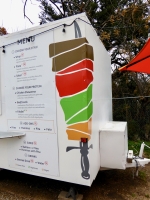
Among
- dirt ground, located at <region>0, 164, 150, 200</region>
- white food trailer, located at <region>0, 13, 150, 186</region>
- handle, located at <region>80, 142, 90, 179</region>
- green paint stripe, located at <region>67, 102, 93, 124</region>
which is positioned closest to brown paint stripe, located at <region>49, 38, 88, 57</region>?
white food trailer, located at <region>0, 13, 150, 186</region>

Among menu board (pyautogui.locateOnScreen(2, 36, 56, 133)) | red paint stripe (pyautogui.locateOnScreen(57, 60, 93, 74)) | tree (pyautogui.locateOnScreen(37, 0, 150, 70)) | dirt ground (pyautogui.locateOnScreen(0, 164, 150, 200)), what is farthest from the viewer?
tree (pyautogui.locateOnScreen(37, 0, 150, 70))

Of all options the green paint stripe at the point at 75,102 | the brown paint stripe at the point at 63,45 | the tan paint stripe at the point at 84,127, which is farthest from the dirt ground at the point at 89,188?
the brown paint stripe at the point at 63,45

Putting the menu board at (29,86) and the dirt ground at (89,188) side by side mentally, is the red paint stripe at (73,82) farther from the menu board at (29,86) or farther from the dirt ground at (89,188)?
the dirt ground at (89,188)

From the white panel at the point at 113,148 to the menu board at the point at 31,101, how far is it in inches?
28.4

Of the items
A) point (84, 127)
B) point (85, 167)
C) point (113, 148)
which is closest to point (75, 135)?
point (84, 127)

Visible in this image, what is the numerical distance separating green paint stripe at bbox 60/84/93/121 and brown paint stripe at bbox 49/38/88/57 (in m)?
0.56

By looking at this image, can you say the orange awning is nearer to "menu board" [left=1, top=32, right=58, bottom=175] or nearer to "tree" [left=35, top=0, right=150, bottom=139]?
"menu board" [left=1, top=32, right=58, bottom=175]

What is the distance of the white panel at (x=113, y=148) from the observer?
93.3 inches

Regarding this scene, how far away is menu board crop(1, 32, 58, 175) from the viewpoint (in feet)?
7.36

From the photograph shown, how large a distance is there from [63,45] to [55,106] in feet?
2.63

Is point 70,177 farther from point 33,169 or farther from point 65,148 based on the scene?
point 33,169

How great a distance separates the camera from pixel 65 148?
218 cm

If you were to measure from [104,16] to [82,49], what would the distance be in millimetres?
5634

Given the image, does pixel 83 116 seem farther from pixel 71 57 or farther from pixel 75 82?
pixel 71 57
